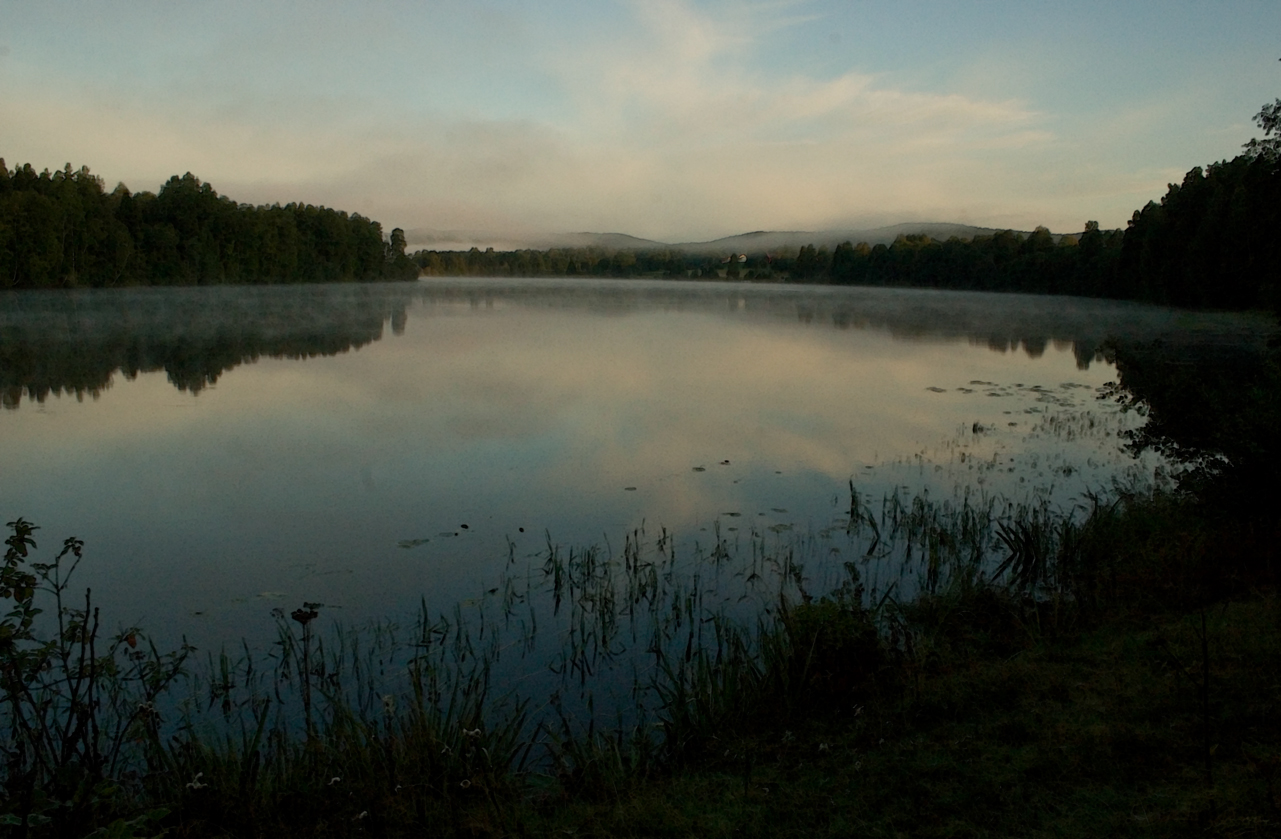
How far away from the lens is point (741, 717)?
5617 millimetres

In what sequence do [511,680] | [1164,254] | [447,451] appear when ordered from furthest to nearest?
[1164,254]
[447,451]
[511,680]

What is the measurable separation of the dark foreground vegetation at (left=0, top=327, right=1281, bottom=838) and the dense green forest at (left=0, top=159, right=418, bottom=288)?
76.0 metres

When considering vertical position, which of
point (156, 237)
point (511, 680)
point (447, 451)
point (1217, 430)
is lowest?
point (511, 680)

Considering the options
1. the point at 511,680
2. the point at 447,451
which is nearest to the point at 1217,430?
the point at 511,680

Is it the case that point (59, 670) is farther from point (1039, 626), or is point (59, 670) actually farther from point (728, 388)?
point (728, 388)

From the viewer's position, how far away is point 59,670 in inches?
239

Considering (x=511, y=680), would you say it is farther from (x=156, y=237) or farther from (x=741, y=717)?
(x=156, y=237)

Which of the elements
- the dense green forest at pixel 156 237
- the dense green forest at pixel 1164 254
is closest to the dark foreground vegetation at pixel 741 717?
the dense green forest at pixel 1164 254

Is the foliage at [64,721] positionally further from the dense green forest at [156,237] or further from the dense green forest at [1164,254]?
the dense green forest at [156,237]

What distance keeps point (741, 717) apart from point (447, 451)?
9434mm

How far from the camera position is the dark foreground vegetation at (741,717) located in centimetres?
409

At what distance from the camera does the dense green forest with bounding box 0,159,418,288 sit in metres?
68.6

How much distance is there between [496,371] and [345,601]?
18344 mm

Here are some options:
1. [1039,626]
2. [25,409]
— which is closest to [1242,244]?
[1039,626]
